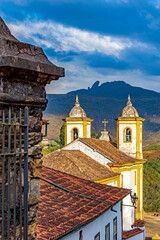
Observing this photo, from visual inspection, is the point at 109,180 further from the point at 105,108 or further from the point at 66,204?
the point at 105,108

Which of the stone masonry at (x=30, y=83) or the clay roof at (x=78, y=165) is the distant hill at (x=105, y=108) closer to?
the clay roof at (x=78, y=165)

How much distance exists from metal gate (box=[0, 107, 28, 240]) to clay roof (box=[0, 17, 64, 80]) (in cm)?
46

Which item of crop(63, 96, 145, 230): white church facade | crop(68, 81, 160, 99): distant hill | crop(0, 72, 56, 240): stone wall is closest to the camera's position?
crop(0, 72, 56, 240): stone wall

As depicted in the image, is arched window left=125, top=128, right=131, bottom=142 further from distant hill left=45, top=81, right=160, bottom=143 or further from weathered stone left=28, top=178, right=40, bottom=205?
distant hill left=45, top=81, right=160, bottom=143

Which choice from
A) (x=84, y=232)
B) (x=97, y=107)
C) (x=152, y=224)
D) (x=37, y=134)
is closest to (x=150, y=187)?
(x=152, y=224)

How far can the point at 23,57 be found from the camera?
3.62m

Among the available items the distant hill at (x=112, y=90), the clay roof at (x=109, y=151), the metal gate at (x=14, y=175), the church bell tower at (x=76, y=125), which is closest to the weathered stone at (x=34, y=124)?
the metal gate at (x=14, y=175)

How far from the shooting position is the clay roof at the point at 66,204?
716 centimetres

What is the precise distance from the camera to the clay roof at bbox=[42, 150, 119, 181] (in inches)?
768

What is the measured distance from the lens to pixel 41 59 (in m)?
3.92

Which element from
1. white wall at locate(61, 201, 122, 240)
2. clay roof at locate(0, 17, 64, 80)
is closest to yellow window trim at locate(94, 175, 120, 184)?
white wall at locate(61, 201, 122, 240)

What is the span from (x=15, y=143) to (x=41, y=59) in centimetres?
106

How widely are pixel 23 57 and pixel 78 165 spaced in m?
17.2

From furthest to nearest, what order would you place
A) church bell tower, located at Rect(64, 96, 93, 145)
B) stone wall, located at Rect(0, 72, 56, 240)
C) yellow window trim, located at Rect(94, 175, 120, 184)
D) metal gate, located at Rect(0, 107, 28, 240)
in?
1. church bell tower, located at Rect(64, 96, 93, 145)
2. yellow window trim, located at Rect(94, 175, 120, 184)
3. stone wall, located at Rect(0, 72, 56, 240)
4. metal gate, located at Rect(0, 107, 28, 240)
